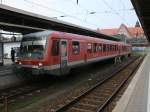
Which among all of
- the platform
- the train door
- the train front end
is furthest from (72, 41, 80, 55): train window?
the platform

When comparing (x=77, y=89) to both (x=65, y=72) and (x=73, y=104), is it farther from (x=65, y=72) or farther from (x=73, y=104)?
(x=73, y=104)

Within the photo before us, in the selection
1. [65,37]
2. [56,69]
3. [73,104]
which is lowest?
[73,104]

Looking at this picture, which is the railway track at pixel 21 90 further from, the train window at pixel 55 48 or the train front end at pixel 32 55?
the train window at pixel 55 48

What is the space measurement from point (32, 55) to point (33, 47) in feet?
1.46

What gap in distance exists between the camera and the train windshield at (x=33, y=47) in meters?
15.2

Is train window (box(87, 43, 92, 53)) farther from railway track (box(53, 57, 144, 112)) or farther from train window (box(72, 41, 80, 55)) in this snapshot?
railway track (box(53, 57, 144, 112))

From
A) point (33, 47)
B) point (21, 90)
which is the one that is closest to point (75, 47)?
point (33, 47)

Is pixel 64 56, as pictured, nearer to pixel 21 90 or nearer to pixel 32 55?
pixel 32 55

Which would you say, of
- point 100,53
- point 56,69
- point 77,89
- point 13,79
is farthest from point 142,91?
point 100,53

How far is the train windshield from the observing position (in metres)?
15.2

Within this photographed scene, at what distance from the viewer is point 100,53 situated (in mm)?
26062

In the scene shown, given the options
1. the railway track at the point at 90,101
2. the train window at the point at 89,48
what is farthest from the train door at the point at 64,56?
the train window at the point at 89,48

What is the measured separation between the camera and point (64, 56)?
16500mm

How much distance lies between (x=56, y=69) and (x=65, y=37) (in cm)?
204
